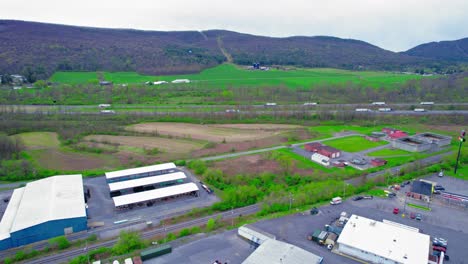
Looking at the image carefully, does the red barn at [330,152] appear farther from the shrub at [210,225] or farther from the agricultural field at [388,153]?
the shrub at [210,225]

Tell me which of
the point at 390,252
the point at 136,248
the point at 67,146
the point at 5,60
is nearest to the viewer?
the point at 390,252

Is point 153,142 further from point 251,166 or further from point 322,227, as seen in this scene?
point 322,227

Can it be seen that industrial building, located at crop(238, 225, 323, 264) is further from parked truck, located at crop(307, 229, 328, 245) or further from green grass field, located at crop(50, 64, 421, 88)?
green grass field, located at crop(50, 64, 421, 88)

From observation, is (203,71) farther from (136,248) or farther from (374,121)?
(136,248)

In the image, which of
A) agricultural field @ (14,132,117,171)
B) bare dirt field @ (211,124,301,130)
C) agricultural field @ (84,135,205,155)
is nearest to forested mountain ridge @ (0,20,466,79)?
agricultural field @ (14,132,117,171)

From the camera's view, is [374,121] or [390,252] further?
[374,121]

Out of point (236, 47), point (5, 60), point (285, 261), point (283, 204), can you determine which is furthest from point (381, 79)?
point (5, 60)

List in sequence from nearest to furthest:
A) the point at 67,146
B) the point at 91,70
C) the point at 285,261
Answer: the point at 285,261, the point at 67,146, the point at 91,70

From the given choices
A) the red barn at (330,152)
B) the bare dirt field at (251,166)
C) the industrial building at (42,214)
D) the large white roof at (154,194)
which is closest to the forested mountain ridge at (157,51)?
the industrial building at (42,214)
